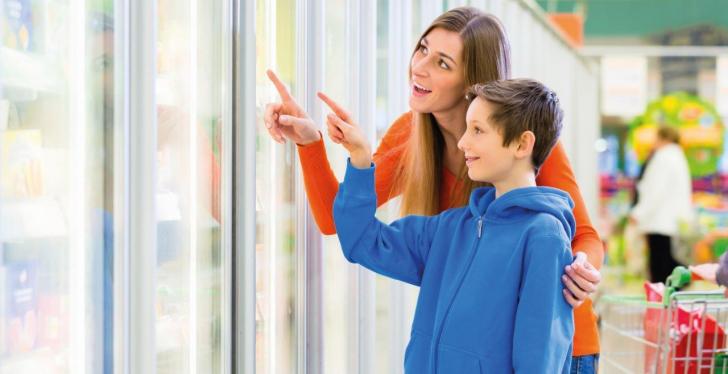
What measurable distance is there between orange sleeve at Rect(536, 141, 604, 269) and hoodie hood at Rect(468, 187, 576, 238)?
14 centimetres

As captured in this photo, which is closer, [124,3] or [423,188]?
[124,3]

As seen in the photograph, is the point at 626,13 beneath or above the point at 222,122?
above

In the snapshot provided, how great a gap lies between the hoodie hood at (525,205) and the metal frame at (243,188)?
466 mm

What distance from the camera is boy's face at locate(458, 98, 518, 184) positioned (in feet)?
5.80

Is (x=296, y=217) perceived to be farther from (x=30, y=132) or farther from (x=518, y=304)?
(x=30, y=132)

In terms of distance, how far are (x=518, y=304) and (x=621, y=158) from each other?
32.3ft

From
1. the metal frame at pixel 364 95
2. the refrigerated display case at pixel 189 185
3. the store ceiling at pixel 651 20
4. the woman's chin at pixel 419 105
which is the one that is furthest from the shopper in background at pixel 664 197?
the refrigerated display case at pixel 189 185

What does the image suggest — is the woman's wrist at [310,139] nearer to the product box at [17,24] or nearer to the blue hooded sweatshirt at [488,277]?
the blue hooded sweatshirt at [488,277]

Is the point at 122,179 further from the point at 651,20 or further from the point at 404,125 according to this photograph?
the point at 651,20

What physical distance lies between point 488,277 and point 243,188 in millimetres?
540

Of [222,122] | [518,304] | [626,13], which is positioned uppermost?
[626,13]

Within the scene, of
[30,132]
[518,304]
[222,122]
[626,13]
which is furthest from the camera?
[626,13]

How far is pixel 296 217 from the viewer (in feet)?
7.38

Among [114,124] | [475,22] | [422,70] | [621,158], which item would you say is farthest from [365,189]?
[621,158]
